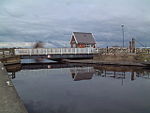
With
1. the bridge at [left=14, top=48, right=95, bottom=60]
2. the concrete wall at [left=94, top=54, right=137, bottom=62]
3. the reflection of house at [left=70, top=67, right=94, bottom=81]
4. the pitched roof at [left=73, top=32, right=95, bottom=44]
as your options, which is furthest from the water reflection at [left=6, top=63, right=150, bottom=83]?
the pitched roof at [left=73, top=32, right=95, bottom=44]

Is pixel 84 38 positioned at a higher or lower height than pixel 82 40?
higher

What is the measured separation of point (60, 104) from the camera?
961 cm

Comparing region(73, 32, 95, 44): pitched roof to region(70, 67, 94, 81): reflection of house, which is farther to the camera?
region(73, 32, 95, 44): pitched roof

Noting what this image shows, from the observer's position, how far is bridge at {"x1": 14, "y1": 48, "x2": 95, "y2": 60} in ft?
111

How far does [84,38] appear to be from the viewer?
157ft

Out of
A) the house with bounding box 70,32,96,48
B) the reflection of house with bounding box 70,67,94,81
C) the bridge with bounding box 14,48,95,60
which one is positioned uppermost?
the house with bounding box 70,32,96,48

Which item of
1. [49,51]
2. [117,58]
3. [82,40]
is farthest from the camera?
[82,40]

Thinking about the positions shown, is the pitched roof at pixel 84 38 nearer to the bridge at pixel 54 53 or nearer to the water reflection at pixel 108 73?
the bridge at pixel 54 53

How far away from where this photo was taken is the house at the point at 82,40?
1815 inches

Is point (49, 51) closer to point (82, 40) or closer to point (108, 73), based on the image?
point (82, 40)

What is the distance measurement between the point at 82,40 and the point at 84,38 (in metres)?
1.50

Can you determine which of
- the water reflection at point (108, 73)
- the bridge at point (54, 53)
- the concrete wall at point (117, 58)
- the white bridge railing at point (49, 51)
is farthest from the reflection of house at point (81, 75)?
the white bridge railing at point (49, 51)

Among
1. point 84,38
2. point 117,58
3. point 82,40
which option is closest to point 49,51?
point 117,58

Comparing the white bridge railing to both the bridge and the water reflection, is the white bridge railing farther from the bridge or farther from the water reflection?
the water reflection
